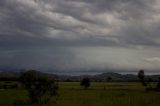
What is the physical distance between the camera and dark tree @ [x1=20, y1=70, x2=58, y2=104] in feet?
153

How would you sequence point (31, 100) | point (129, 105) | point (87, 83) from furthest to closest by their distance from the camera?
point (87, 83)
point (31, 100)
point (129, 105)

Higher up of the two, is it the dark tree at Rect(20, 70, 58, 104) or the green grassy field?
the dark tree at Rect(20, 70, 58, 104)

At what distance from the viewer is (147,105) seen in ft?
126

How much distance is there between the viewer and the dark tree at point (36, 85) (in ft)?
153

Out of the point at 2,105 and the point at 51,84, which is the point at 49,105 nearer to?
the point at 2,105

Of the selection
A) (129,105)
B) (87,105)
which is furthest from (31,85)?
(129,105)

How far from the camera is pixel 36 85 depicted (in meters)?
47.6

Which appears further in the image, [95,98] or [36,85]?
[95,98]

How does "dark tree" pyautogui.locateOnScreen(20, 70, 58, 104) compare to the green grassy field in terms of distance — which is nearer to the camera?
the green grassy field

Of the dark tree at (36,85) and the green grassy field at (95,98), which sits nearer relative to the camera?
the green grassy field at (95,98)

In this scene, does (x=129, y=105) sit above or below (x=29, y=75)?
below

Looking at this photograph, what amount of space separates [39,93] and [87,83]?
74.3 m

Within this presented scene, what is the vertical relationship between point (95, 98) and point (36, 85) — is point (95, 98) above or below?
below

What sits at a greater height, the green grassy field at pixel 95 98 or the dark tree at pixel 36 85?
the dark tree at pixel 36 85
